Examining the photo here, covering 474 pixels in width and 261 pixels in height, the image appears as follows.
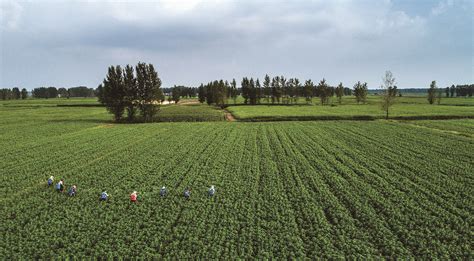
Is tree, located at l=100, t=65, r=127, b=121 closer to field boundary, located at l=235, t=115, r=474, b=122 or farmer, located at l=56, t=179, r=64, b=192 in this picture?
field boundary, located at l=235, t=115, r=474, b=122

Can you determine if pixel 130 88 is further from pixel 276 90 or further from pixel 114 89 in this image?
pixel 276 90

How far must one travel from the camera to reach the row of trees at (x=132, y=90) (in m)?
64.8

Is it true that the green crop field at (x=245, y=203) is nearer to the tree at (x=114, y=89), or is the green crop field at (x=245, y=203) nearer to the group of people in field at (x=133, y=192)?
the group of people in field at (x=133, y=192)

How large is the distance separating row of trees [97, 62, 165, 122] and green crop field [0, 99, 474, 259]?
36.0 meters

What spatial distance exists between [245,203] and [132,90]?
5775cm

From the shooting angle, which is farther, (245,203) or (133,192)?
(133,192)

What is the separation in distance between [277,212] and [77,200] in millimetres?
12228

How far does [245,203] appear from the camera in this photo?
52.6ft

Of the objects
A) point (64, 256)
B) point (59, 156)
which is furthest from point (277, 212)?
point (59, 156)

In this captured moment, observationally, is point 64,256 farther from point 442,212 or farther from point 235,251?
point 442,212

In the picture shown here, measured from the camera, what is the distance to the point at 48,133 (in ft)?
143

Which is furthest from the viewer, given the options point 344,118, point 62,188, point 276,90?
point 276,90

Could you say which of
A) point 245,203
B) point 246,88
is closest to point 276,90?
point 246,88

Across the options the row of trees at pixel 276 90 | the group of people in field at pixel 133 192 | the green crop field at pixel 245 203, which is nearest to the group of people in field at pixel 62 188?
the group of people in field at pixel 133 192
